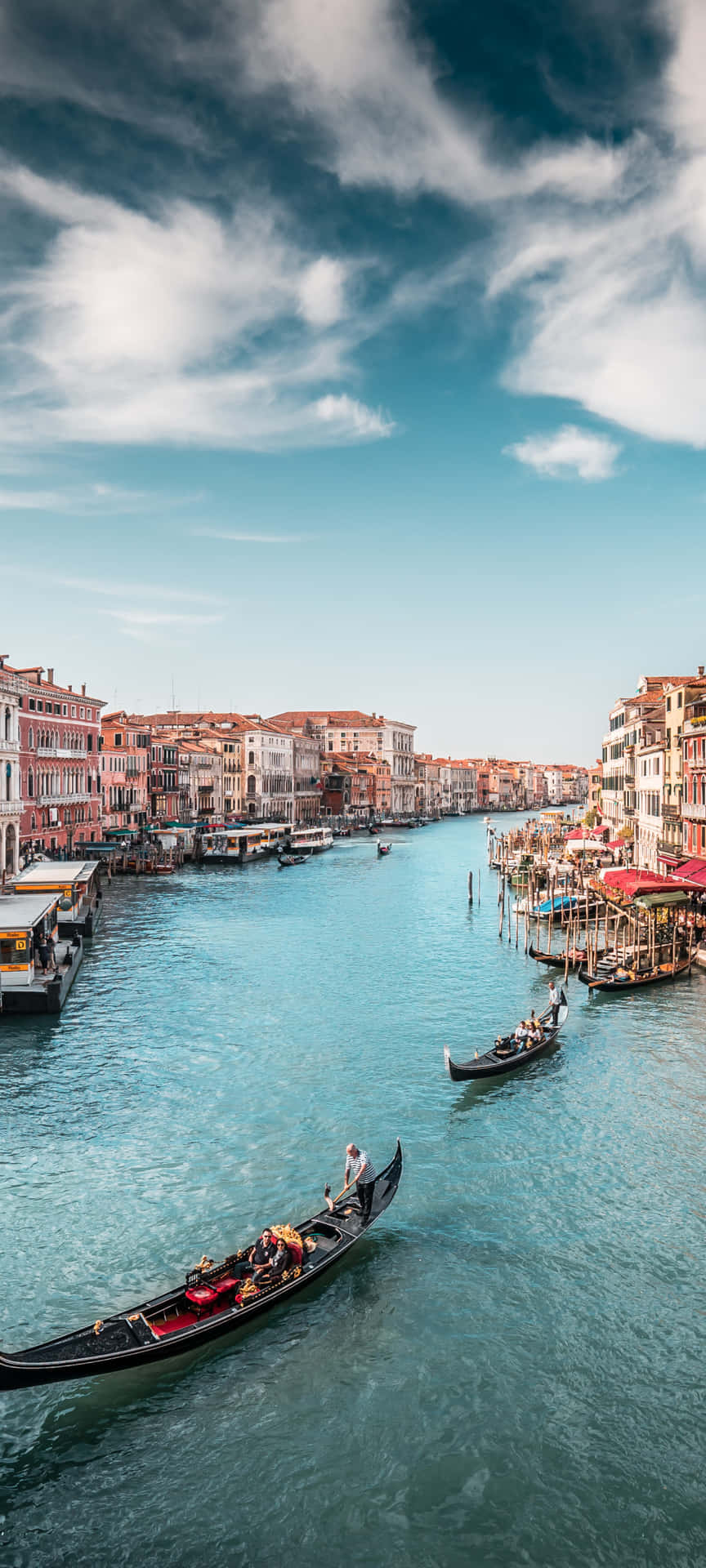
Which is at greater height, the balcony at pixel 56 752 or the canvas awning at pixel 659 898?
the balcony at pixel 56 752

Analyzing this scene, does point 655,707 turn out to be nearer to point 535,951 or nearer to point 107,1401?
point 535,951

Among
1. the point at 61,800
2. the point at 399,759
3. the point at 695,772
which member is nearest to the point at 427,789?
the point at 399,759

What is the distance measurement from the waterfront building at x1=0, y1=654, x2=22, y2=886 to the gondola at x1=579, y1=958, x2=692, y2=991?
69.2 feet

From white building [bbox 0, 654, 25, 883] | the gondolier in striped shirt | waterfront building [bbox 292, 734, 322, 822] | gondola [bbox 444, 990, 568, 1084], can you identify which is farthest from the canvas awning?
waterfront building [bbox 292, 734, 322, 822]

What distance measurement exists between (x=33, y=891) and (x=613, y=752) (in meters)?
37.6

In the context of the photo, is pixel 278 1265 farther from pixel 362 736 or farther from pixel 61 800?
pixel 362 736

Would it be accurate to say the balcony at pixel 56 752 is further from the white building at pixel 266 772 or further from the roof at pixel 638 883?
the white building at pixel 266 772

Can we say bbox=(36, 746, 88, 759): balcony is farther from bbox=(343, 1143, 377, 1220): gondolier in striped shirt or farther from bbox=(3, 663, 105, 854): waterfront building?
bbox=(343, 1143, 377, 1220): gondolier in striped shirt

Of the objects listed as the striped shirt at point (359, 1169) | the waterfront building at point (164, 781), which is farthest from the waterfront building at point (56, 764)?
the striped shirt at point (359, 1169)

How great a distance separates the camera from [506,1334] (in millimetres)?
10102

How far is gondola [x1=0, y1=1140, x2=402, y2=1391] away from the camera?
339 inches

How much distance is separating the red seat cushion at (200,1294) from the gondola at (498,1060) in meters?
7.56

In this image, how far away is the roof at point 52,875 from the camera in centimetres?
2983

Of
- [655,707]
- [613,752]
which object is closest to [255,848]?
[613,752]
